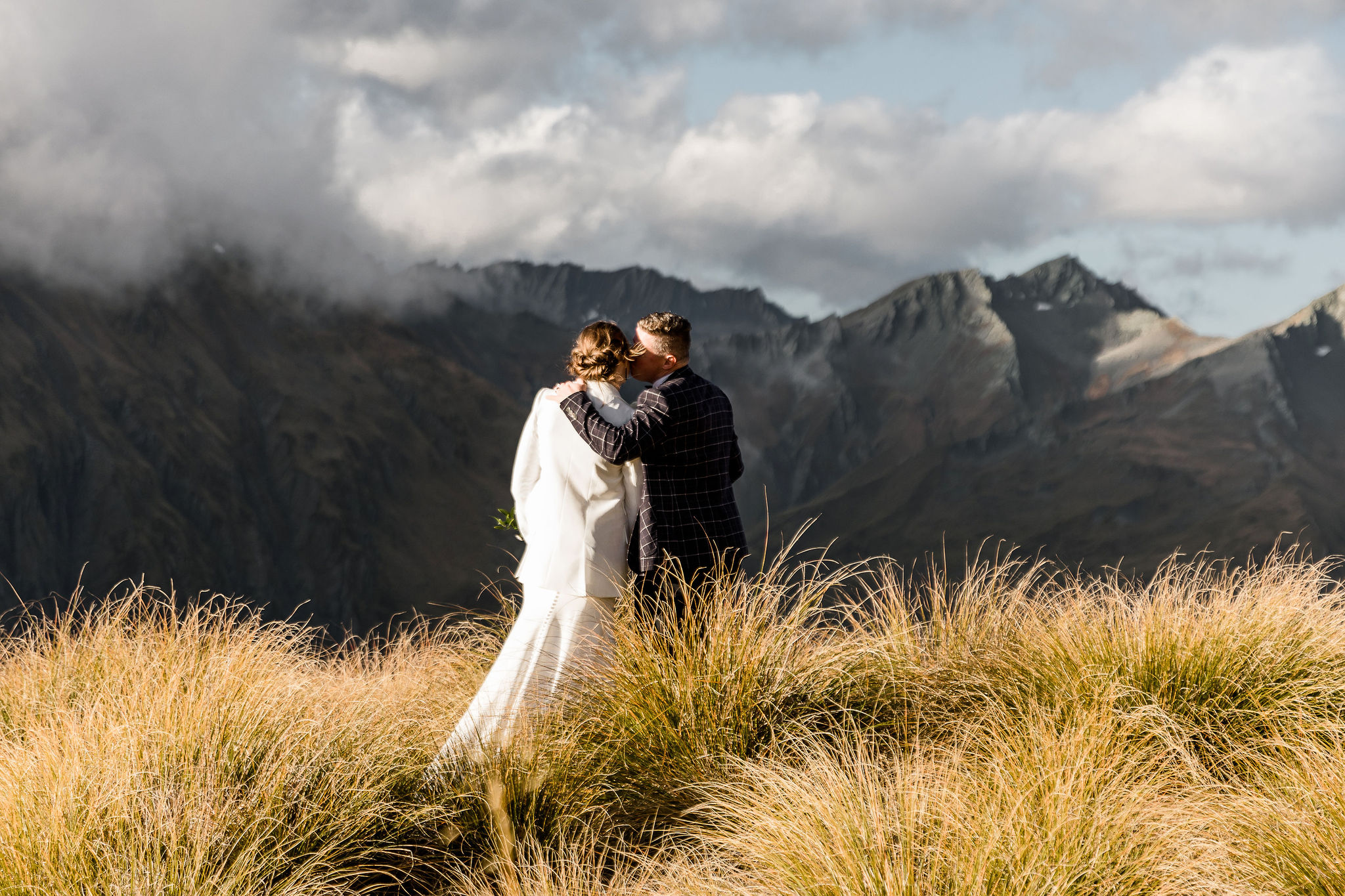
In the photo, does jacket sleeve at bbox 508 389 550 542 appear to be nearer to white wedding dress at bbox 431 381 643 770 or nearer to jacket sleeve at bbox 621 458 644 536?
white wedding dress at bbox 431 381 643 770

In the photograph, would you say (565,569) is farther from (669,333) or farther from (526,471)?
(669,333)

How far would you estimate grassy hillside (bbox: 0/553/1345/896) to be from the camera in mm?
3523

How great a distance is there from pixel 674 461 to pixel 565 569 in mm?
733

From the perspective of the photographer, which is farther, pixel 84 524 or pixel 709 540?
pixel 84 524

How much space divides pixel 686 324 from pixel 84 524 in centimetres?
20968

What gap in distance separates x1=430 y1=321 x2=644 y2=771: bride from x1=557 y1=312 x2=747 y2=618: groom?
0.10m

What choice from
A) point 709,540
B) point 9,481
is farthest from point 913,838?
point 9,481

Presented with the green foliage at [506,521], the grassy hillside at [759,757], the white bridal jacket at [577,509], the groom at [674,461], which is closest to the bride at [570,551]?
the white bridal jacket at [577,509]

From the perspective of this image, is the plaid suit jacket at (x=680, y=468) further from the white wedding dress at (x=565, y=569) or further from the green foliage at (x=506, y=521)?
the green foliage at (x=506, y=521)

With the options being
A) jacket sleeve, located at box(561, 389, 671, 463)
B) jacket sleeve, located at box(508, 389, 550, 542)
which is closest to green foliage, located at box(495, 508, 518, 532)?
jacket sleeve, located at box(508, 389, 550, 542)

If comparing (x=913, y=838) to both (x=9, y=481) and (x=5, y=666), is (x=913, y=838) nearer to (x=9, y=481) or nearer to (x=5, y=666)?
(x=5, y=666)

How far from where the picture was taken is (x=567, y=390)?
Answer: 4.99 metres

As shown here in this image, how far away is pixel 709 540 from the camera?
5160 millimetres

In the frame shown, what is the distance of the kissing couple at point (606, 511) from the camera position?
5.02 metres
